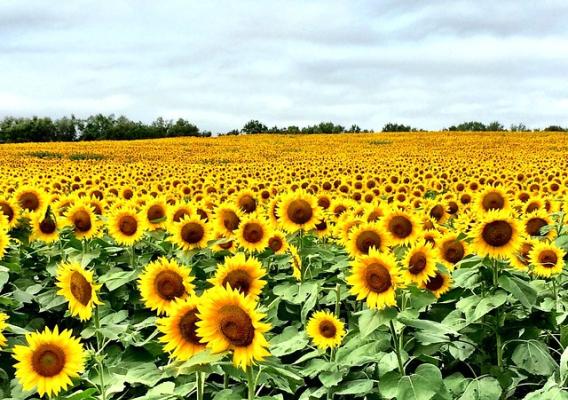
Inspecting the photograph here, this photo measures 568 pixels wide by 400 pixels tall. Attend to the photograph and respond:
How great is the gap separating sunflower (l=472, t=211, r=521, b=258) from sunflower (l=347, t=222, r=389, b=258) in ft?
2.41

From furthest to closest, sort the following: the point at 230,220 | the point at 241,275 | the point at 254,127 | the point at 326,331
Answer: the point at 254,127 < the point at 230,220 < the point at 326,331 < the point at 241,275

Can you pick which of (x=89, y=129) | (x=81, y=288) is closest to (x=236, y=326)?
(x=81, y=288)

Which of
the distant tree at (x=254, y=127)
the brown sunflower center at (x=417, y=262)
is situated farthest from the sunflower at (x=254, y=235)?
the distant tree at (x=254, y=127)

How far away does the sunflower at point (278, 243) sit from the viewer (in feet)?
19.1

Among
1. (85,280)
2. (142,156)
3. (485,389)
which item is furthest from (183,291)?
(142,156)

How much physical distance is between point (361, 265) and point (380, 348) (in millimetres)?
598

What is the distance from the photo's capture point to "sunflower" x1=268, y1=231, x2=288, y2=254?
19.1 ft

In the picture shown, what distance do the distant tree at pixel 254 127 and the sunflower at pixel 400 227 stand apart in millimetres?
63383

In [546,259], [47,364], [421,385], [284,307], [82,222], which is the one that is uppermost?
[82,222]

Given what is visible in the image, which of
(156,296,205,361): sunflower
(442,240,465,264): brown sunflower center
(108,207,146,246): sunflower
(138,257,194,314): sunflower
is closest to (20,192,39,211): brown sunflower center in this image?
(108,207,146,246): sunflower

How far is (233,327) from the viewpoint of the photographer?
2.58 meters

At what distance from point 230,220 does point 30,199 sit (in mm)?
2213

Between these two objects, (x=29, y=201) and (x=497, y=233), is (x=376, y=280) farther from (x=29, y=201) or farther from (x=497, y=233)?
(x=29, y=201)

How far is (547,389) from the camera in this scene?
310 centimetres
